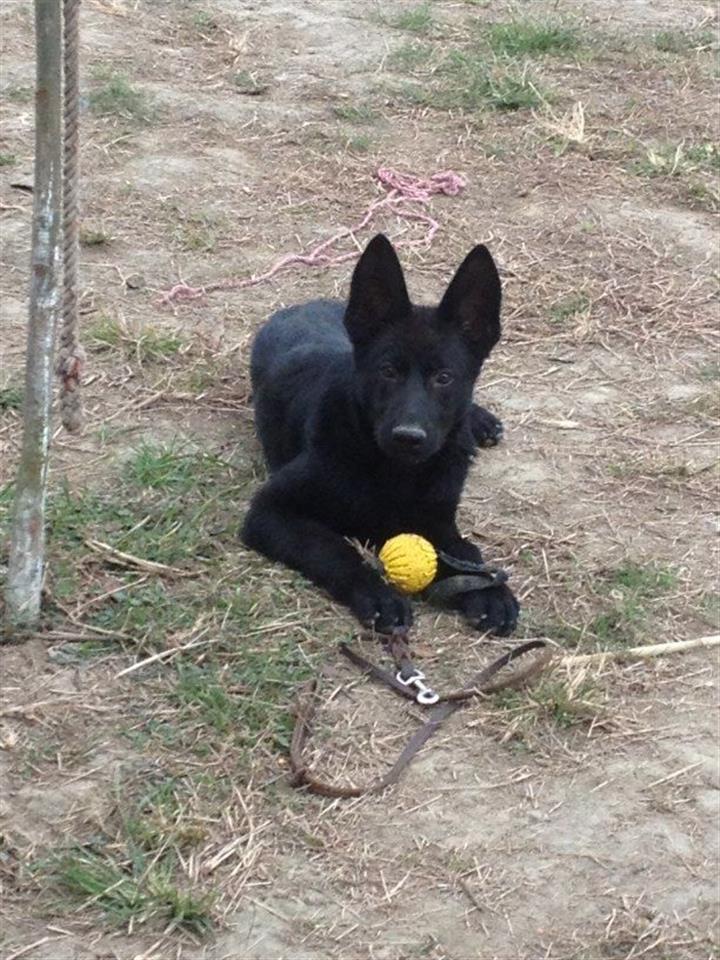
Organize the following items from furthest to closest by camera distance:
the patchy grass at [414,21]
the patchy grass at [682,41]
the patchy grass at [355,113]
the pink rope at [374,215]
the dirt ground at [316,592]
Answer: the patchy grass at [682,41] → the patchy grass at [414,21] → the patchy grass at [355,113] → the pink rope at [374,215] → the dirt ground at [316,592]

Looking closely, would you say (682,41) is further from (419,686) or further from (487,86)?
(419,686)

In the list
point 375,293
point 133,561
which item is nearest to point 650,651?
point 375,293

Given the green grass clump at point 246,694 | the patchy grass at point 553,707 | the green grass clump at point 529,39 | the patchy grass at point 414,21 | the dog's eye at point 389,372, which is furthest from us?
the patchy grass at point 414,21

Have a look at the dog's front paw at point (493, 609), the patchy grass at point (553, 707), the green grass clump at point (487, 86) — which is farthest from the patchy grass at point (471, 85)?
the patchy grass at point (553, 707)

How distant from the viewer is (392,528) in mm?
4715

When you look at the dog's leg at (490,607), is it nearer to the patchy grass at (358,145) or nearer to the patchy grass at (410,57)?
the patchy grass at (358,145)

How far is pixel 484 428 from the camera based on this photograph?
5398 millimetres

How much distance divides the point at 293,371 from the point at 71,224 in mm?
1451

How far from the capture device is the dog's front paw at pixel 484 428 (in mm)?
5391

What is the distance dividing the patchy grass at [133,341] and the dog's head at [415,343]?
4.13 feet

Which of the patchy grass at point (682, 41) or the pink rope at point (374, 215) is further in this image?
the patchy grass at point (682, 41)

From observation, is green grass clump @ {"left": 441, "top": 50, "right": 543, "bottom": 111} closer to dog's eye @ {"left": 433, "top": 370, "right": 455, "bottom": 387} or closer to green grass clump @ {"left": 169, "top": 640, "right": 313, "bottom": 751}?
dog's eye @ {"left": 433, "top": 370, "right": 455, "bottom": 387}

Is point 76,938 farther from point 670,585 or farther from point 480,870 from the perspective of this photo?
point 670,585

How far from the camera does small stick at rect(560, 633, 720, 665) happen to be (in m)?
4.16
